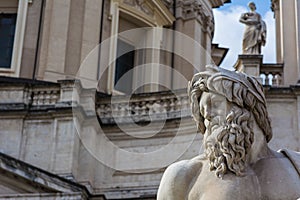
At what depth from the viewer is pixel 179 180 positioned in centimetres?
255

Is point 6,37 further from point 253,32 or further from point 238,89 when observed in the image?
point 238,89

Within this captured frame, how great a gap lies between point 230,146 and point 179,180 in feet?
0.60

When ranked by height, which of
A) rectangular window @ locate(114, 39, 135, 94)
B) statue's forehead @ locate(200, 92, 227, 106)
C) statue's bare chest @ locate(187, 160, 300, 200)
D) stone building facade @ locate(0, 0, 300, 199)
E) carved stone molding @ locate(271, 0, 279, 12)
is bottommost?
statue's bare chest @ locate(187, 160, 300, 200)

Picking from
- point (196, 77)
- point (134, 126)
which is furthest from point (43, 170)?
point (196, 77)

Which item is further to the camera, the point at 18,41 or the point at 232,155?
the point at 18,41

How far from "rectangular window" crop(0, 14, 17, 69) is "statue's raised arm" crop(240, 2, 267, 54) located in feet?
21.2

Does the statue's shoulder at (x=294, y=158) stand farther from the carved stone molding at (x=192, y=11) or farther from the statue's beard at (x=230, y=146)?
the carved stone molding at (x=192, y=11)

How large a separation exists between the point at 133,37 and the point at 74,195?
26.3 feet

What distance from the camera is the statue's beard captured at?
8.18 ft

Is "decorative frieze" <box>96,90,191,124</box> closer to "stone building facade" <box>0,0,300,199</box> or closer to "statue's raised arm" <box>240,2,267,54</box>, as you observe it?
"stone building facade" <box>0,0,300,199</box>

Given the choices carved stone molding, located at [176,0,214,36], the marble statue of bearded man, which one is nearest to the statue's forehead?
the marble statue of bearded man

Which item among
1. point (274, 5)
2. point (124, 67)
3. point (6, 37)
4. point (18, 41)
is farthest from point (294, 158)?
point (124, 67)

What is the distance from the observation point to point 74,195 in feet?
52.8

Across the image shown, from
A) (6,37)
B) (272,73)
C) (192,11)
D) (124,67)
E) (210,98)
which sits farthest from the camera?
(192,11)
